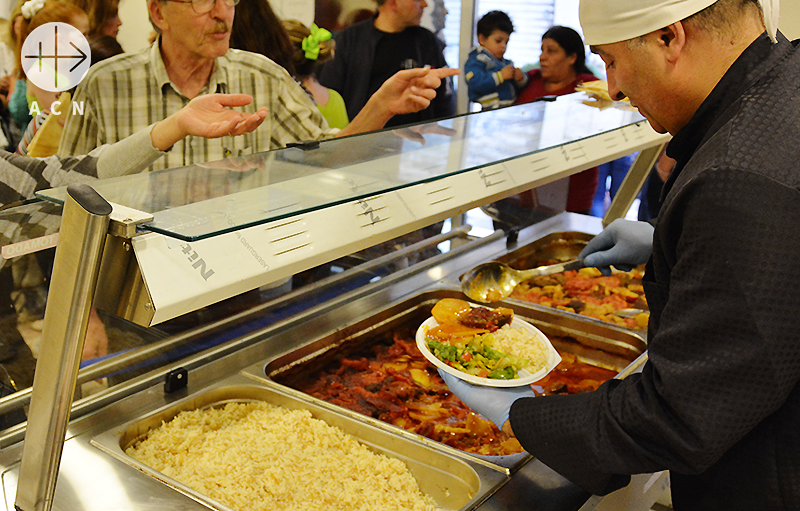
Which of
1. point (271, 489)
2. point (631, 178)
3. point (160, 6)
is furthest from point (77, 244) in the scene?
point (631, 178)

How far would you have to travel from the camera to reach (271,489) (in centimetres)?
129

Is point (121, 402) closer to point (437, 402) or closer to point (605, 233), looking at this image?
point (437, 402)

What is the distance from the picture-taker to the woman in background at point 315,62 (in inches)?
115

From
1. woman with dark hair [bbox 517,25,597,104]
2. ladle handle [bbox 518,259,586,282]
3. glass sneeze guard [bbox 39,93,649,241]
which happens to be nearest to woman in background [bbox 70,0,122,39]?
glass sneeze guard [bbox 39,93,649,241]

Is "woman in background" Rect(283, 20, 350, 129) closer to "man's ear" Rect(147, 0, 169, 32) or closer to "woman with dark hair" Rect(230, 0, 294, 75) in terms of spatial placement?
"woman with dark hair" Rect(230, 0, 294, 75)

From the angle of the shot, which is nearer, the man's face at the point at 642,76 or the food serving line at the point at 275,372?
the food serving line at the point at 275,372

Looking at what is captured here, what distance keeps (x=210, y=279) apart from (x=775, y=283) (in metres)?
0.78

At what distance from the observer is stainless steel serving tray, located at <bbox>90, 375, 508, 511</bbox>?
1.25 metres

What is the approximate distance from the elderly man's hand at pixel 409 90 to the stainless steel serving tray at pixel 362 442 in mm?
1022

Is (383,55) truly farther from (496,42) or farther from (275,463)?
(275,463)

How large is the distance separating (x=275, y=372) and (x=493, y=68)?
162 inches

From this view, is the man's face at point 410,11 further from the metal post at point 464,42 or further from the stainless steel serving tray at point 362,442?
the stainless steel serving tray at point 362,442

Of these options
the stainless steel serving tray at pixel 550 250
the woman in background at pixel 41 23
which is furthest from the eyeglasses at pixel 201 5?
the stainless steel serving tray at pixel 550 250

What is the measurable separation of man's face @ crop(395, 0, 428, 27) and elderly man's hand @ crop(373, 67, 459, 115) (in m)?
2.01
